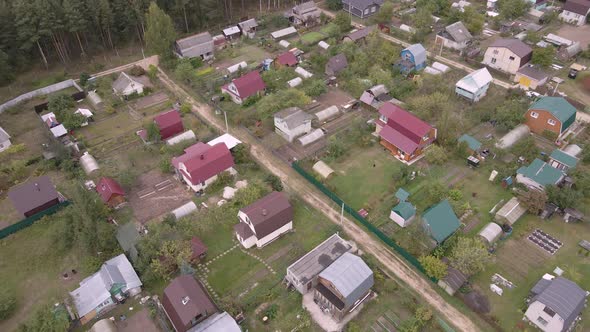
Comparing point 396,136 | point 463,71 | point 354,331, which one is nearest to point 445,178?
point 396,136

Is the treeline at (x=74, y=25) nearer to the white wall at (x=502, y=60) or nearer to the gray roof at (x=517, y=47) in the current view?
the white wall at (x=502, y=60)

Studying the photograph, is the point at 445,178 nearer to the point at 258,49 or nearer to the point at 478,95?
the point at 478,95

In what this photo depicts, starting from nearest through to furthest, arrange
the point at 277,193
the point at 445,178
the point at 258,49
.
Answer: the point at 277,193, the point at 445,178, the point at 258,49

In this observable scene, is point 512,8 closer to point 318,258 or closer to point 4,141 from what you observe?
point 318,258

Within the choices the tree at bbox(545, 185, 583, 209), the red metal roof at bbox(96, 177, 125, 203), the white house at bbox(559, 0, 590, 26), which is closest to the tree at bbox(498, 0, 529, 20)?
the white house at bbox(559, 0, 590, 26)

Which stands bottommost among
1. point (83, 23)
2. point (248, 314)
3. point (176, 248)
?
point (248, 314)

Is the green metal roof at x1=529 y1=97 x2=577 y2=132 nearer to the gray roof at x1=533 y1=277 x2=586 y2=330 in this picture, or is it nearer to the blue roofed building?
the blue roofed building

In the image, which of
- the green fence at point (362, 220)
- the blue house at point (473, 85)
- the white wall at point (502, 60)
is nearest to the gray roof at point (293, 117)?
the green fence at point (362, 220)
